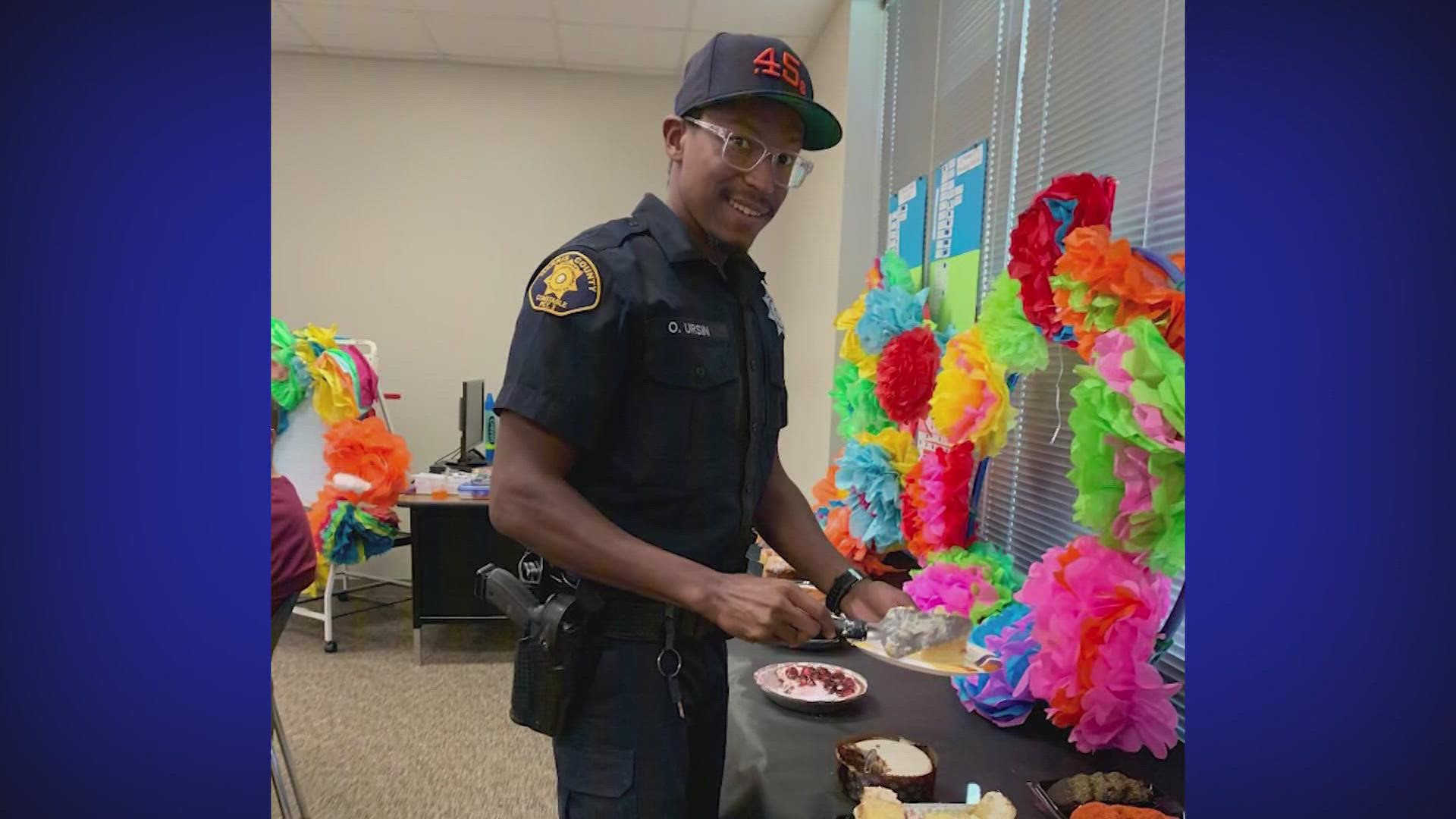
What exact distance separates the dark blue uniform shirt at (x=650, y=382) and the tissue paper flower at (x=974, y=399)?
64 centimetres

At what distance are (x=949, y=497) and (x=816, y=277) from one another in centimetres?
197

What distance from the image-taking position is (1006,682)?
50.8 inches

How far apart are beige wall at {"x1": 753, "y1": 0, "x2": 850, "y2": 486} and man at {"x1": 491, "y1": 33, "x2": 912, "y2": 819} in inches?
81.7

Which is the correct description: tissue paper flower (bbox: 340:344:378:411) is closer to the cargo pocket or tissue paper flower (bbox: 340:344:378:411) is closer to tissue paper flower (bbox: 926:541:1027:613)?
tissue paper flower (bbox: 926:541:1027:613)

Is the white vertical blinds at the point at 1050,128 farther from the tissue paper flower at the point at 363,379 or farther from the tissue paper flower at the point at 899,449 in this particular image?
the tissue paper flower at the point at 363,379

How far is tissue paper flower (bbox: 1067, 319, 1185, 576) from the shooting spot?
98cm

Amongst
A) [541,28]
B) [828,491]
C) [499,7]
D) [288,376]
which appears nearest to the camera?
[828,491]

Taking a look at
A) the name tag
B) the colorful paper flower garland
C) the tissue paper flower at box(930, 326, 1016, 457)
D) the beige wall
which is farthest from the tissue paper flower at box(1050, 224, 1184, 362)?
the colorful paper flower garland

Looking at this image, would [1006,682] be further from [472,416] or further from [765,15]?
[472,416]

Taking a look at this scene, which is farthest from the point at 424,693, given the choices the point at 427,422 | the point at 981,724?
the point at 981,724

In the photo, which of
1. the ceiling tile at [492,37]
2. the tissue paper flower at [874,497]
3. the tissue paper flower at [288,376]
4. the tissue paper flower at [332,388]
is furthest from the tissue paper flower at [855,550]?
the ceiling tile at [492,37]

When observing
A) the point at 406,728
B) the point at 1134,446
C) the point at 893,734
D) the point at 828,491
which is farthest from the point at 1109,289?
the point at 406,728

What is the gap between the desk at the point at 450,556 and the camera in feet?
12.2

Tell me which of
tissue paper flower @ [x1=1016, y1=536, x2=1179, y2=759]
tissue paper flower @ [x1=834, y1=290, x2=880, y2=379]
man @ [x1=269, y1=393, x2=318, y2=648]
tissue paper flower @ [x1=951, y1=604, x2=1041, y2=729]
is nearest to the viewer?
tissue paper flower @ [x1=1016, y1=536, x2=1179, y2=759]
